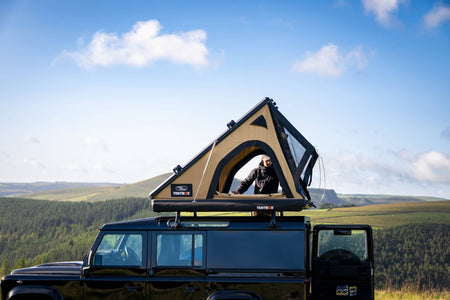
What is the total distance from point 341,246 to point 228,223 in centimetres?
201

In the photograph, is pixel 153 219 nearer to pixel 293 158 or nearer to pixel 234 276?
pixel 234 276

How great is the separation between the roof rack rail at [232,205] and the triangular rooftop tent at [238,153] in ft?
0.38

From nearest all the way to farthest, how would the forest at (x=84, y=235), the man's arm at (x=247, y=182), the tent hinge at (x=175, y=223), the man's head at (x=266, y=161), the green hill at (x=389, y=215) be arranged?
the tent hinge at (x=175, y=223) → the man's head at (x=266, y=161) → the man's arm at (x=247, y=182) → the forest at (x=84, y=235) → the green hill at (x=389, y=215)

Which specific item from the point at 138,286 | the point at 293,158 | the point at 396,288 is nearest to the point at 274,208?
the point at 293,158

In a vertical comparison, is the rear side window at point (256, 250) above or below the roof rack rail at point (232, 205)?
below

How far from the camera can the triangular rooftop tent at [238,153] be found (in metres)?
9.23

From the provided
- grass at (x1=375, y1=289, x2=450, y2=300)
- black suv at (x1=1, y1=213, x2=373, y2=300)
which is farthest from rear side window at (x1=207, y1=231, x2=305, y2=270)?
grass at (x1=375, y1=289, x2=450, y2=300)

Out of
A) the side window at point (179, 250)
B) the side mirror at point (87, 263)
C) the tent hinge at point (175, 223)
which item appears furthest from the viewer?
the side mirror at point (87, 263)

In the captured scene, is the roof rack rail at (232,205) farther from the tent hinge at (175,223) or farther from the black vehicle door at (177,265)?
the black vehicle door at (177,265)

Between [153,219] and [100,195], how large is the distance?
194 metres

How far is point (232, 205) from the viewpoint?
355 inches

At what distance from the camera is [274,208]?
8859mm

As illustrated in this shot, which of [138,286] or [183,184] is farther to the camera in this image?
[183,184]

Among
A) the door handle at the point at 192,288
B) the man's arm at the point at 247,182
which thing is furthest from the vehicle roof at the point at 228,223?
the man's arm at the point at 247,182
